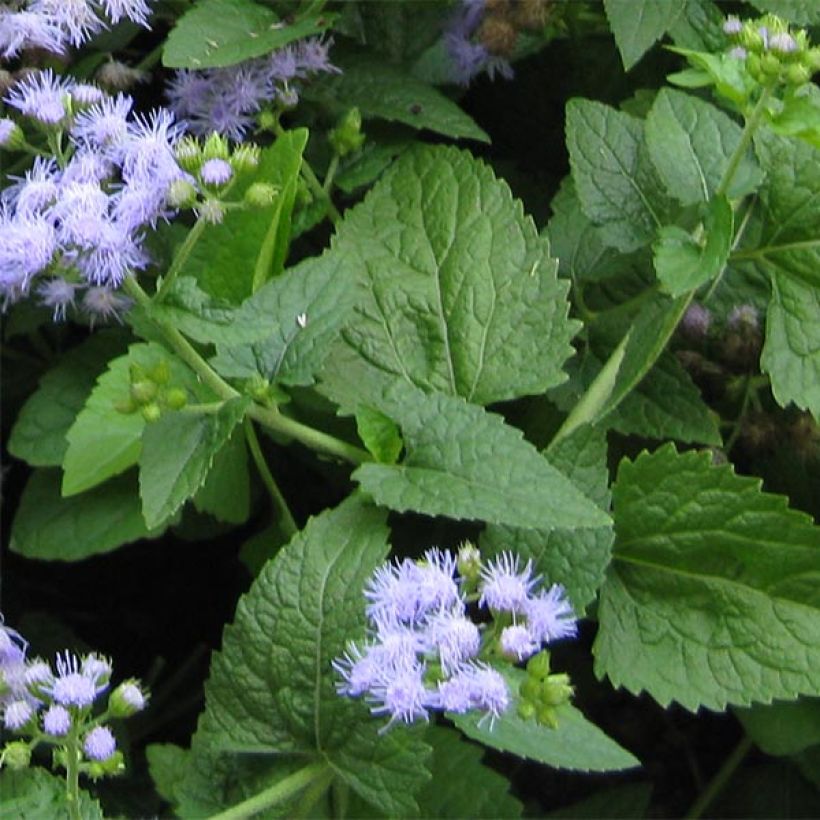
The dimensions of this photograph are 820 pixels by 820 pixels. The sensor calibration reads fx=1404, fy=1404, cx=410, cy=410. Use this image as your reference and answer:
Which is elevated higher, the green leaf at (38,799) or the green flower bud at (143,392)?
the green flower bud at (143,392)

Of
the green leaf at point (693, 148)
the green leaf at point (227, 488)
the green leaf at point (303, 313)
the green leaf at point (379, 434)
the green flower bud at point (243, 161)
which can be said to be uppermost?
the green flower bud at point (243, 161)

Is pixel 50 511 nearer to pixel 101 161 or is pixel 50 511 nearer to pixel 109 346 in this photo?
pixel 109 346

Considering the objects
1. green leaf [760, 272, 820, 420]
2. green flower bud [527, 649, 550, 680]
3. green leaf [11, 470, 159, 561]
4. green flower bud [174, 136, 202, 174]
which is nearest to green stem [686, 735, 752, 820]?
green leaf [760, 272, 820, 420]

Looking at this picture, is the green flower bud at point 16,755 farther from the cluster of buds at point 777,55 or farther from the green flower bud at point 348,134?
the cluster of buds at point 777,55

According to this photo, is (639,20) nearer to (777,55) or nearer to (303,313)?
(777,55)

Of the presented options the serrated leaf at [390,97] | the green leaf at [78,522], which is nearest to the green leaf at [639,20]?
the serrated leaf at [390,97]

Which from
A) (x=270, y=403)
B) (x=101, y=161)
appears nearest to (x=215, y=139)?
(x=101, y=161)
